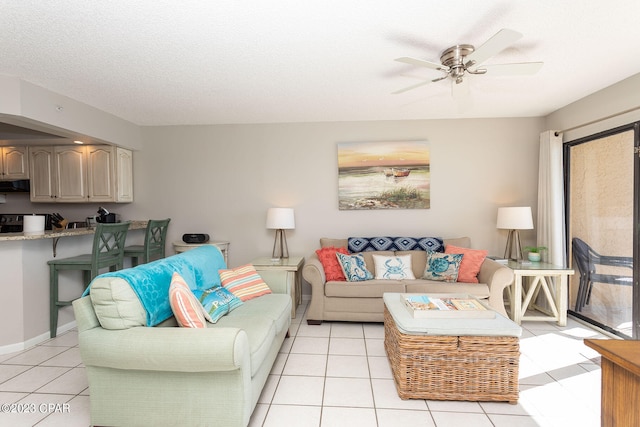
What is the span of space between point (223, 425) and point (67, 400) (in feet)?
4.13

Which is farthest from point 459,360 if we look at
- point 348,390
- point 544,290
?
point 544,290

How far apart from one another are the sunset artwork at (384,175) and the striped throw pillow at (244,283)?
1.74 meters

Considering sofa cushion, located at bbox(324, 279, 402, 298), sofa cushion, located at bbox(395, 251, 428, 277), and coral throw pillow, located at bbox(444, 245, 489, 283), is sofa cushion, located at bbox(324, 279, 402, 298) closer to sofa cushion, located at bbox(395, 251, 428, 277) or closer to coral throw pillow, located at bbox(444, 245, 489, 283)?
sofa cushion, located at bbox(395, 251, 428, 277)

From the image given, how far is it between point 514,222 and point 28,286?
202 inches

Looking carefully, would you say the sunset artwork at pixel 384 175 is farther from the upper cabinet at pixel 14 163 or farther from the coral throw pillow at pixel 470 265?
the upper cabinet at pixel 14 163

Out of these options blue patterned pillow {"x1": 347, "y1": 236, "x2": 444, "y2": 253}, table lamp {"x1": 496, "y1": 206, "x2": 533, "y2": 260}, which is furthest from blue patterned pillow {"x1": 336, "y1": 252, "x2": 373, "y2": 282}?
table lamp {"x1": 496, "y1": 206, "x2": 533, "y2": 260}

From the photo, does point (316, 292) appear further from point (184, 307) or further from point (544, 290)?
point (544, 290)

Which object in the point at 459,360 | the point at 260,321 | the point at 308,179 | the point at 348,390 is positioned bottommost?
the point at 348,390

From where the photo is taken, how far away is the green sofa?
1.54 meters

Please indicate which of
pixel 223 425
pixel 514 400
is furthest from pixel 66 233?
pixel 514 400

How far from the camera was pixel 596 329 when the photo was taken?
3096 millimetres

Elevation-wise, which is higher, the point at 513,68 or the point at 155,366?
the point at 513,68

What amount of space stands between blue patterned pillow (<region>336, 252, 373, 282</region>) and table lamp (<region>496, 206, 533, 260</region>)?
178 centimetres

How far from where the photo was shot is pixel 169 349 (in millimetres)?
1537
